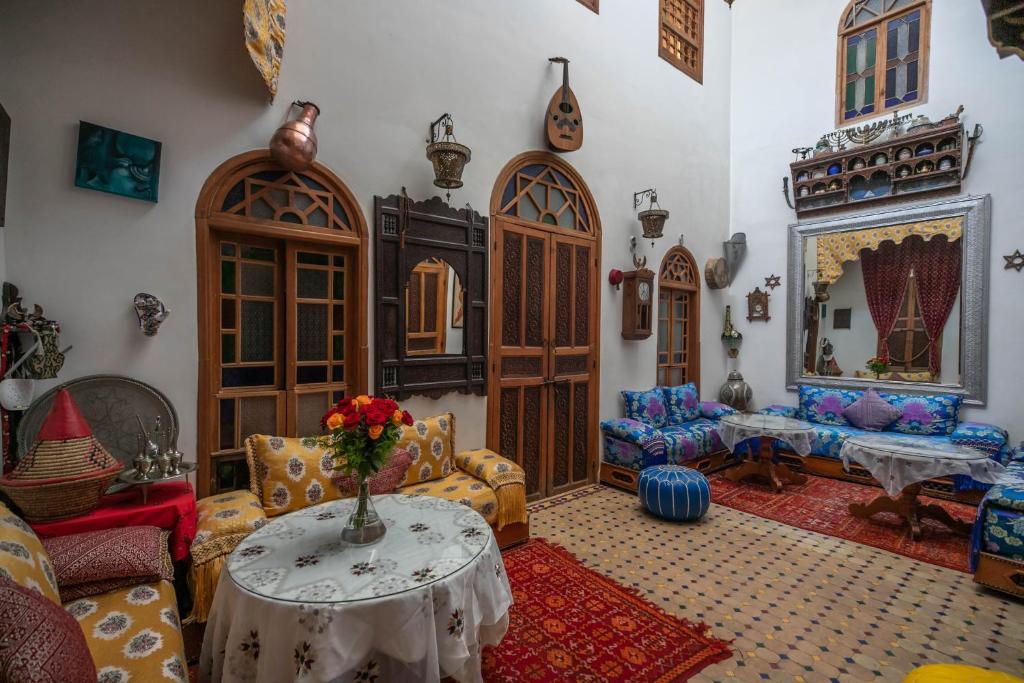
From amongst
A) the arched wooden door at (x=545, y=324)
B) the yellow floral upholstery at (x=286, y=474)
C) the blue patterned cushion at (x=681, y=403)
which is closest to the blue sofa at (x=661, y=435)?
the blue patterned cushion at (x=681, y=403)

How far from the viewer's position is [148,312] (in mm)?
2494

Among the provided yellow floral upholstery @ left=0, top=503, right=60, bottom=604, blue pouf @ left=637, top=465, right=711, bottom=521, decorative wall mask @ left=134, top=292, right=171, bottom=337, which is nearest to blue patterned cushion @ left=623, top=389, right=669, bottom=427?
blue pouf @ left=637, top=465, right=711, bottom=521

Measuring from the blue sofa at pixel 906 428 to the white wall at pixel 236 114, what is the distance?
200 centimetres

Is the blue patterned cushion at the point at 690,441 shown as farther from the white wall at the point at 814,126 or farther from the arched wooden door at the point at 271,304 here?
the arched wooden door at the point at 271,304

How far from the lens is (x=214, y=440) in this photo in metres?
2.80

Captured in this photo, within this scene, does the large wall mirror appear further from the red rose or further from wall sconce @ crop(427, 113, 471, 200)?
the red rose

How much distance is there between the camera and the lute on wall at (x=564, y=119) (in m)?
4.18

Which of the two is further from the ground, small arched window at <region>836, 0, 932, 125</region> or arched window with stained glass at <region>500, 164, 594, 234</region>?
small arched window at <region>836, 0, 932, 125</region>

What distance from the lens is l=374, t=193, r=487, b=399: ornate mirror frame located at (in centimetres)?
331

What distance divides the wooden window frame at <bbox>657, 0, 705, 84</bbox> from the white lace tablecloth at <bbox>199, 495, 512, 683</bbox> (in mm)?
5732

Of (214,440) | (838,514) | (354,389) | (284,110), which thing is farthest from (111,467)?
(838,514)

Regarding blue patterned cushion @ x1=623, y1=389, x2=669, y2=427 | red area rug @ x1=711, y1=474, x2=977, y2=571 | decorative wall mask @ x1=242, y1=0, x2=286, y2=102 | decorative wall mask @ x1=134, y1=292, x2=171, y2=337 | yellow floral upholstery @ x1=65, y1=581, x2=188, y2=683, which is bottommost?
red area rug @ x1=711, y1=474, x2=977, y2=571

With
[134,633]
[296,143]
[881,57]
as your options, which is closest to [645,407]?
[296,143]

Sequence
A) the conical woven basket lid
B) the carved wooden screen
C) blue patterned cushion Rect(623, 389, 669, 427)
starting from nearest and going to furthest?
the conical woven basket lid
blue patterned cushion Rect(623, 389, 669, 427)
the carved wooden screen
